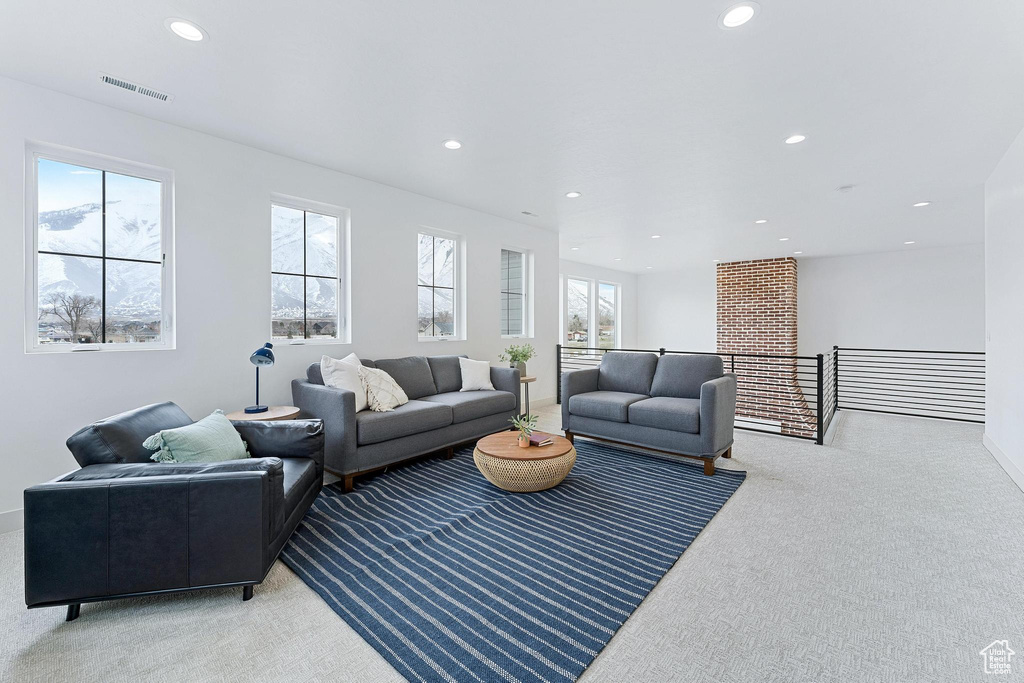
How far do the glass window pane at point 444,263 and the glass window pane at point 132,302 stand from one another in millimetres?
2573

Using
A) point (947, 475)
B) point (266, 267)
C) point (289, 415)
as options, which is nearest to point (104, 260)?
point (266, 267)

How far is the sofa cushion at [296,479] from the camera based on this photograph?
2305 millimetres

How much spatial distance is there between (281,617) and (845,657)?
2.14 metres

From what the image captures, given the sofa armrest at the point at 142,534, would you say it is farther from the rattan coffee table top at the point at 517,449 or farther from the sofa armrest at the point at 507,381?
the sofa armrest at the point at 507,381

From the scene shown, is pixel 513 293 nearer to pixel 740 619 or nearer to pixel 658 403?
pixel 658 403

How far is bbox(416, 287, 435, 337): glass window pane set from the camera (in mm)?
5004

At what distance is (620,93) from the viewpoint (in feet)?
8.80

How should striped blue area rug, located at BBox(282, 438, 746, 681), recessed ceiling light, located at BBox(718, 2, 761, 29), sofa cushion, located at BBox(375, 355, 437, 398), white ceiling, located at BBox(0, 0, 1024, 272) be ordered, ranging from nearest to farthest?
striped blue area rug, located at BBox(282, 438, 746, 681) → recessed ceiling light, located at BBox(718, 2, 761, 29) → white ceiling, located at BBox(0, 0, 1024, 272) → sofa cushion, located at BBox(375, 355, 437, 398)

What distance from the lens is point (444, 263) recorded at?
5.27 metres

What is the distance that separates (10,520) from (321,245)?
2.73 m

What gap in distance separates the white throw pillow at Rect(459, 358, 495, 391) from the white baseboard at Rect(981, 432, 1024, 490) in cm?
417

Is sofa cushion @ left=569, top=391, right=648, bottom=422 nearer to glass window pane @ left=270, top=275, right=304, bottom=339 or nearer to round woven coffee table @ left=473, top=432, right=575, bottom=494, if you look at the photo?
round woven coffee table @ left=473, top=432, right=575, bottom=494

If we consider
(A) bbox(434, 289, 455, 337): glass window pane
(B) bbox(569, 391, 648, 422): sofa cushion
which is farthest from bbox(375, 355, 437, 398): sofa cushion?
(B) bbox(569, 391, 648, 422): sofa cushion

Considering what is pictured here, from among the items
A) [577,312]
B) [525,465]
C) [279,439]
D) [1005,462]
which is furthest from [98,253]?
[577,312]
